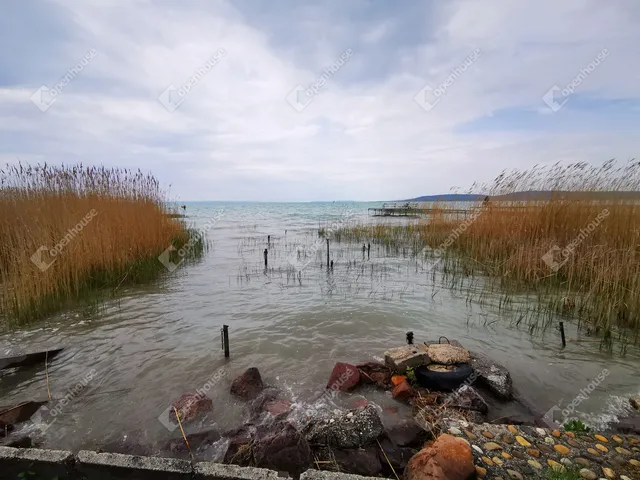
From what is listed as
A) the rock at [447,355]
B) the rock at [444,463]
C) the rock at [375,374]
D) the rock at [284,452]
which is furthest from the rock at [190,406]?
the rock at [447,355]

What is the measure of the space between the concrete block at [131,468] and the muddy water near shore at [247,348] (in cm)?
83

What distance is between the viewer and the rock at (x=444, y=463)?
6.74 ft

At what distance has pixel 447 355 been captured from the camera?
390cm

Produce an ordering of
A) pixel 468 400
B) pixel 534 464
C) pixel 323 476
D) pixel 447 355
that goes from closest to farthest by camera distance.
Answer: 1. pixel 323 476
2. pixel 534 464
3. pixel 468 400
4. pixel 447 355

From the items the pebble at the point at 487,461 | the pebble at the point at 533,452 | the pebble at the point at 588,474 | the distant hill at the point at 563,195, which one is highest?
the distant hill at the point at 563,195

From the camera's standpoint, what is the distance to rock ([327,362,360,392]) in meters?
3.64

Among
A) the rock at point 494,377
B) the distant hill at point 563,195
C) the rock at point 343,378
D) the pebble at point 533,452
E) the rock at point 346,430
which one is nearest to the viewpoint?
the pebble at point 533,452

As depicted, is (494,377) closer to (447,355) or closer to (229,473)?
(447,355)

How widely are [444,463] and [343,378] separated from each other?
169 centimetres

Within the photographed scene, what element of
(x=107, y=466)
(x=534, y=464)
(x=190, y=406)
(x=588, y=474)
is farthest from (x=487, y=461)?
(x=190, y=406)

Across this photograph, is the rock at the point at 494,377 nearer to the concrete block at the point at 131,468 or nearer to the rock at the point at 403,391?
the rock at the point at 403,391

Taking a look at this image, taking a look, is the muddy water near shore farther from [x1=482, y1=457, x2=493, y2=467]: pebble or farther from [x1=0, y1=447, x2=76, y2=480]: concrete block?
[x1=482, y1=457, x2=493, y2=467]: pebble

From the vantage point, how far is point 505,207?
31.7ft

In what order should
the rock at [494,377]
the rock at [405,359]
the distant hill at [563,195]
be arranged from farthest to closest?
the distant hill at [563,195] → the rock at [405,359] → the rock at [494,377]
